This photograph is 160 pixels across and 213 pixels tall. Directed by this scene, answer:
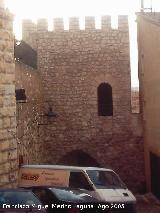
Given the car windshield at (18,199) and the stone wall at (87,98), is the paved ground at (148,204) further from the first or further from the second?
the car windshield at (18,199)

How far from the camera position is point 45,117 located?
1841 centimetres

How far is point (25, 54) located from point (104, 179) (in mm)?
7309

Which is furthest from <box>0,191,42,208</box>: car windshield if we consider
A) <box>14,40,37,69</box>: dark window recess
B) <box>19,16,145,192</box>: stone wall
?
<box>19,16,145,192</box>: stone wall

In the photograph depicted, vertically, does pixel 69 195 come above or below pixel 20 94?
below

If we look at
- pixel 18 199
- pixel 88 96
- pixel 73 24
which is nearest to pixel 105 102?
pixel 88 96

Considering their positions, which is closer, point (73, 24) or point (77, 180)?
point (77, 180)

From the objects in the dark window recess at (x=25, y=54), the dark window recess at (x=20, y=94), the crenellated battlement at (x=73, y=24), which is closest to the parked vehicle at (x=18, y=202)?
the dark window recess at (x=20, y=94)

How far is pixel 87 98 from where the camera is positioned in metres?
18.7

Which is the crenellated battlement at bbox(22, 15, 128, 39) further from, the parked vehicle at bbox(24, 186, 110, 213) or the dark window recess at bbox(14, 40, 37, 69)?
the parked vehicle at bbox(24, 186, 110, 213)

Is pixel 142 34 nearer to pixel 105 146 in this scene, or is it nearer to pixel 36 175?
pixel 105 146

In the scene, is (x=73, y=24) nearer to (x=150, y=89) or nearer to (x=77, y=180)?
(x=150, y=89)

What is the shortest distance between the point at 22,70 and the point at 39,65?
3.80m

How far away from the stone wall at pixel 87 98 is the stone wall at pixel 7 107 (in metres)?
8.72

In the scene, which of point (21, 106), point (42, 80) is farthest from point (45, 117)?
point (21, 106)
